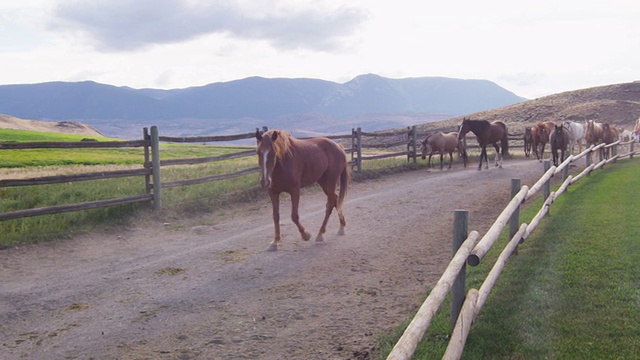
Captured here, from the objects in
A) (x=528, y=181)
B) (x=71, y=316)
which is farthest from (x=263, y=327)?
(x=528, y=181)

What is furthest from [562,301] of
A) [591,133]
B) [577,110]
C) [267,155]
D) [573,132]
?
[577,110]

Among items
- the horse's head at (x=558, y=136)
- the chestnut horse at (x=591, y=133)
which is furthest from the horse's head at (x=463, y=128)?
the chestnut horse at (x=591, y=133)

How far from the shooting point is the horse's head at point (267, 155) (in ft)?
26.1

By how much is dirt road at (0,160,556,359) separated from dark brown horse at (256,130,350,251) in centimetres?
62

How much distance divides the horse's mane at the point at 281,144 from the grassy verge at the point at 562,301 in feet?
11.5

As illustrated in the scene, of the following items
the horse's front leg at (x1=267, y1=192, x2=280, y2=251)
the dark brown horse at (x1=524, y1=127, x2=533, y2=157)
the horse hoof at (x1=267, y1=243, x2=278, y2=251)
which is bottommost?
the horse hoof at (x1=267, y1=243, x2=278, y2=251)

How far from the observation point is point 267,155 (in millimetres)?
7977

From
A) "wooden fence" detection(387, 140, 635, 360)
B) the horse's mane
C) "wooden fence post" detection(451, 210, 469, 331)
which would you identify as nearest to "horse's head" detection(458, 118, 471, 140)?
the horse's mane

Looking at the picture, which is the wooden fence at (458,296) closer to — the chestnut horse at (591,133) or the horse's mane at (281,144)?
the horse's mane at (281,144)

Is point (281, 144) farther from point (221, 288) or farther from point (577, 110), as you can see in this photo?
point (577, 110)

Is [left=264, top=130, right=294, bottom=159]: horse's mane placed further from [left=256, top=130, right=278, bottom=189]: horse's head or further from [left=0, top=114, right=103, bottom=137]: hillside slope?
[left=0, top=114, right=103, bottom=137]: hillside slope

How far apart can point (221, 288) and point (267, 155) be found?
235cm

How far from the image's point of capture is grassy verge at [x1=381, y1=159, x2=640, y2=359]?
4.32m

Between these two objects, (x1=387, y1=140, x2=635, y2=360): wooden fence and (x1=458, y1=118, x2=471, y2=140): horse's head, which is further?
(x1=458, y1=118, x2=471, y2=140): horse's head
